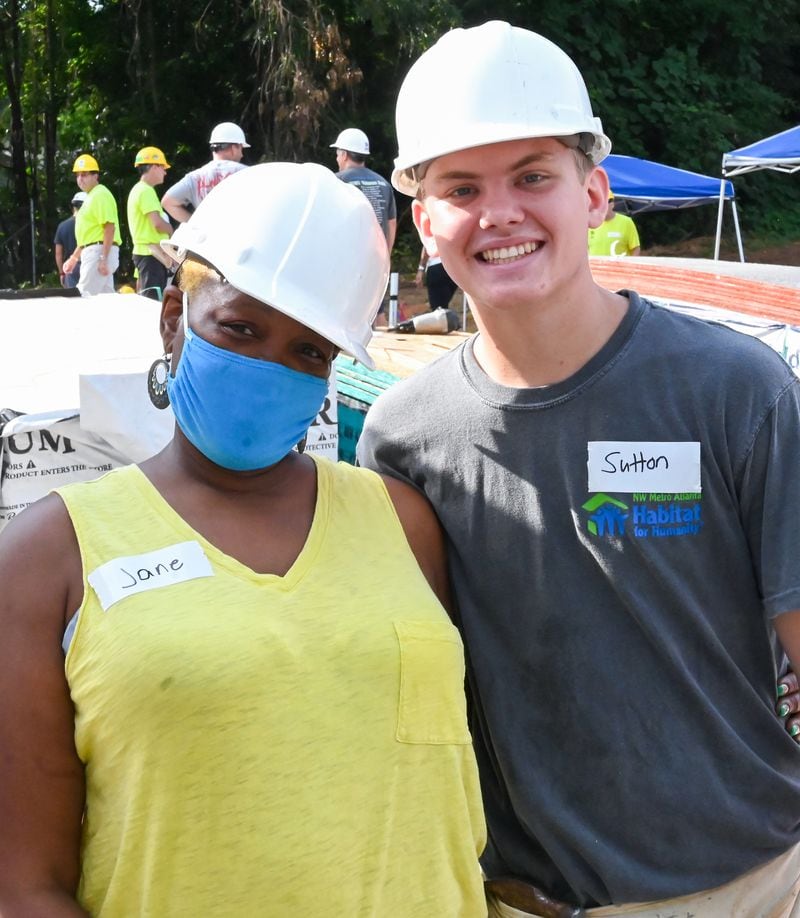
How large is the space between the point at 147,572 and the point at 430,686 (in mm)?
445

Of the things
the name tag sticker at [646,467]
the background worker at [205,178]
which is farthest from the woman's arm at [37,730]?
the background worker at [205,178]

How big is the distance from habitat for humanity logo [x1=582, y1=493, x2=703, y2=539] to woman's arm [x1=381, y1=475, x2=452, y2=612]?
0.93 ft

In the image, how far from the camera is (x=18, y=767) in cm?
151

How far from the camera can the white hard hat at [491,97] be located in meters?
1.89

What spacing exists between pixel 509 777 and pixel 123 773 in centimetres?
75

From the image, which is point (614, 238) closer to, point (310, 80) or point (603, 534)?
point (310, 80)

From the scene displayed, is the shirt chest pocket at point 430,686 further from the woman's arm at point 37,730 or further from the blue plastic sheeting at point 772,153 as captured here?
the blue plastic sheeting at point 772,153

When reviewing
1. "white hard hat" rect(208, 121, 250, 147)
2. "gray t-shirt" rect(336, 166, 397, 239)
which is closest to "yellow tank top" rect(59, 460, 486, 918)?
"gray t-shirt" rect(336, 166, 397, 239)

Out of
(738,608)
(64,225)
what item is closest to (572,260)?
(738,608)

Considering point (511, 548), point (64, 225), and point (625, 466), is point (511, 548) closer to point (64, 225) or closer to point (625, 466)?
point (625, 466)

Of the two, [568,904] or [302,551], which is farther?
[568,904]

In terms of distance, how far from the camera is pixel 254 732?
154 cm

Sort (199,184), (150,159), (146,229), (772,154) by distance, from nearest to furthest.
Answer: (199,184) → (146,229) → (150,159) → (772,154)

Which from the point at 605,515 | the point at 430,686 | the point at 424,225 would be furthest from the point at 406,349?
the point at 430,686
